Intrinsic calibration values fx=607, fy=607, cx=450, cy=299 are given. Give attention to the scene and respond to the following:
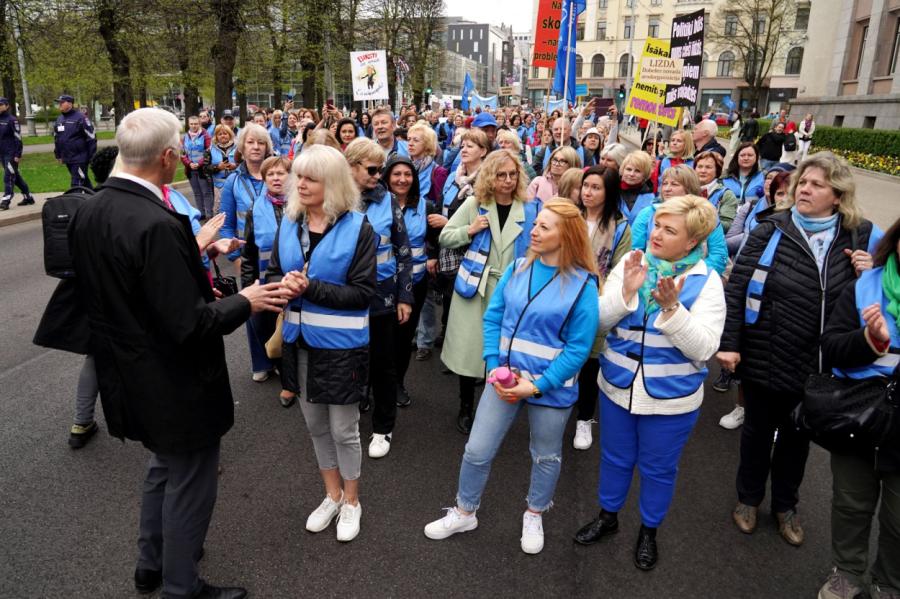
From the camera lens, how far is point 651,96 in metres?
8.22

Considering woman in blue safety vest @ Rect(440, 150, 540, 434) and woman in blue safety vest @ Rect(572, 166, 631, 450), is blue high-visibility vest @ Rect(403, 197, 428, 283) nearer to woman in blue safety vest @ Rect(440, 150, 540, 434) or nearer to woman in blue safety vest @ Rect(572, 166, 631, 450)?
woman in blue safety vest @ Rect(440, 150, 540, 434)

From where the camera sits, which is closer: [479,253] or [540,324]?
[540,324]

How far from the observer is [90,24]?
2073 centimetres

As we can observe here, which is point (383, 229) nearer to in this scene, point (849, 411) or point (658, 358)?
point (658, 358)

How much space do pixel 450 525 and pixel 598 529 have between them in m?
0.81

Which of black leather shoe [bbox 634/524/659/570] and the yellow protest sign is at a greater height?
the yellow protest sign

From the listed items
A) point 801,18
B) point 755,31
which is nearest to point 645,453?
point 755,31

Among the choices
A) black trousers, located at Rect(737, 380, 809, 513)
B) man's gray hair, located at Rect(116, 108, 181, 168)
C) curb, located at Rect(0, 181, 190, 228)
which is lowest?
curb, located at Rect(0, 181, 190, 228)

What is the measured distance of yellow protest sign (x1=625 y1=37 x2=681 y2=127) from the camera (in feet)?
26.6

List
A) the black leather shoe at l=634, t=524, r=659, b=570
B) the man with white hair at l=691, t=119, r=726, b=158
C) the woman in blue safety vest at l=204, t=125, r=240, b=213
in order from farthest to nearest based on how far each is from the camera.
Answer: the woman in blue safety vest at l=204, t=125, r=240, b=213 → the man with white hair at l=691, t=119, r=726, b=158 → the black leather shoe at l=634, t=524, r=659, b=570

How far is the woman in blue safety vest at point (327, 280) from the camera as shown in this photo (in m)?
2.97

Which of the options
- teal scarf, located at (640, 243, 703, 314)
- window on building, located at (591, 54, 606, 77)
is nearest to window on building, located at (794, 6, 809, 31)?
window on building, located at (591, 54, 606, 77)

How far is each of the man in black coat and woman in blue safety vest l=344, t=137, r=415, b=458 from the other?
4.91ft

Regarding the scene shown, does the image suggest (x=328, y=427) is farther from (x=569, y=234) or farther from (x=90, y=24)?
(x=90, y=24)
